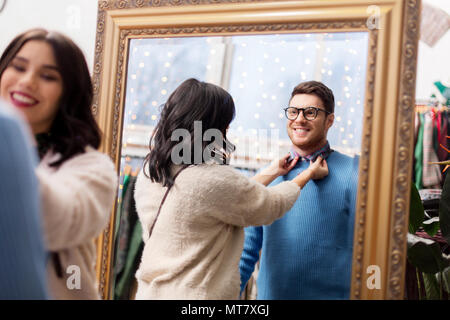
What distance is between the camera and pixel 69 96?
0.92 meters

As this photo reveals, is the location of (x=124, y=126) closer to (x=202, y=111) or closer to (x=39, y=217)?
(x=202, y=111)

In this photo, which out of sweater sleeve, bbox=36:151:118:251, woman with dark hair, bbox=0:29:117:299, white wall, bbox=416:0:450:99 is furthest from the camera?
white wall, bbox=416:0:450:99

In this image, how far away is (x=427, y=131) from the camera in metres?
1.78

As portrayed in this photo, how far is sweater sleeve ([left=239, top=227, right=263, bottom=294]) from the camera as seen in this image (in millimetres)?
1171

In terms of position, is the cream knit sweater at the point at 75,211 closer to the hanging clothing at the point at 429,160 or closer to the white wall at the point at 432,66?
the hanging clothing at the point at 429,160

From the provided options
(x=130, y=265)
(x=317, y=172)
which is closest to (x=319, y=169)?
(x=317, y=172)

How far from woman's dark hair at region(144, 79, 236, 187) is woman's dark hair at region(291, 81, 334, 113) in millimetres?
169

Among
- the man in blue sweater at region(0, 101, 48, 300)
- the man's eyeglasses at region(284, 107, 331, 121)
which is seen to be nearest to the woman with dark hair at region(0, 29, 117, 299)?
the man in blue sweater at region(0, 101, 48, 300)

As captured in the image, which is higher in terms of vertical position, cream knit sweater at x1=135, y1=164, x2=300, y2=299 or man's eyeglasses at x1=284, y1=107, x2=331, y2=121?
man's eyeglasses at x1=284, y1=107, x2=331, y2=121

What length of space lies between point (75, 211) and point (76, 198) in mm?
20

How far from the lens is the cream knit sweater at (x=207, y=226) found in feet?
3.55

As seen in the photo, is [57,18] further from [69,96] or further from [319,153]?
[319,153]

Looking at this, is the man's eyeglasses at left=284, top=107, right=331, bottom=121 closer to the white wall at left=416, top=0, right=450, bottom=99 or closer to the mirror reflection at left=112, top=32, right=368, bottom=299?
the mirror reflection at left=112, top=32, right=368, bottom=299
